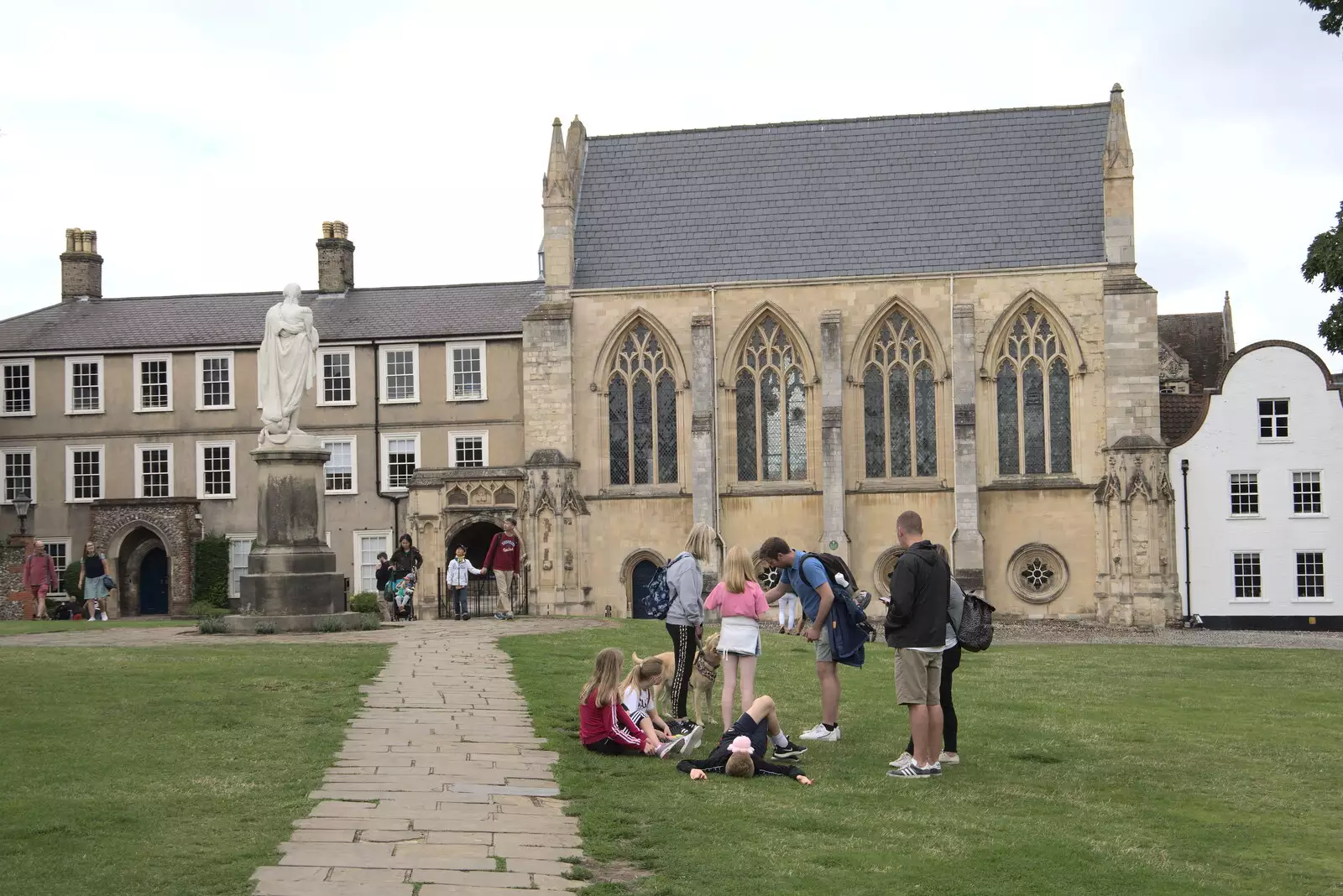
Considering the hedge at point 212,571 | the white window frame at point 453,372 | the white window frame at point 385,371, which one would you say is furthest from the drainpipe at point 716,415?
the hedge at point 212,571

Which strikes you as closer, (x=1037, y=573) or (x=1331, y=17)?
(x=1331, y=17)

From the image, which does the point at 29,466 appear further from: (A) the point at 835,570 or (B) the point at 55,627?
(A) the point at 835,570

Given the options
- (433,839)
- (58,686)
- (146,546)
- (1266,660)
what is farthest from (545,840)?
(146,546)

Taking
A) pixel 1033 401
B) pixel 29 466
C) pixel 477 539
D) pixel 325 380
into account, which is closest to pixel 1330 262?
pixel 1033 401

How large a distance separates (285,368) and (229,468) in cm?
2268

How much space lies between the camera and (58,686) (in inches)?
626

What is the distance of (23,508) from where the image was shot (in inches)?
1678

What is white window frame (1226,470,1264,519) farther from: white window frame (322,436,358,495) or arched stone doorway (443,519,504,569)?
white window frame (322,436,358,495)

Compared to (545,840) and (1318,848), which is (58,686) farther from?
(1318,848)

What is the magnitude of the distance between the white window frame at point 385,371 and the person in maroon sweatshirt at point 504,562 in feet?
42.9

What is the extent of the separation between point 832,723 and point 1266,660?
14150mm

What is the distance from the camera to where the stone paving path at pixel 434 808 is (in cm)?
869

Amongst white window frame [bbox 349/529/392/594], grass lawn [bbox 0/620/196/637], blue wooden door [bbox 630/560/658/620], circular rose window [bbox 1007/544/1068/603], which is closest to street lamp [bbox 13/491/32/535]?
white window frame [bbox 349/529/392/594]

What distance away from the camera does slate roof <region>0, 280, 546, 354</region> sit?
151 ft
